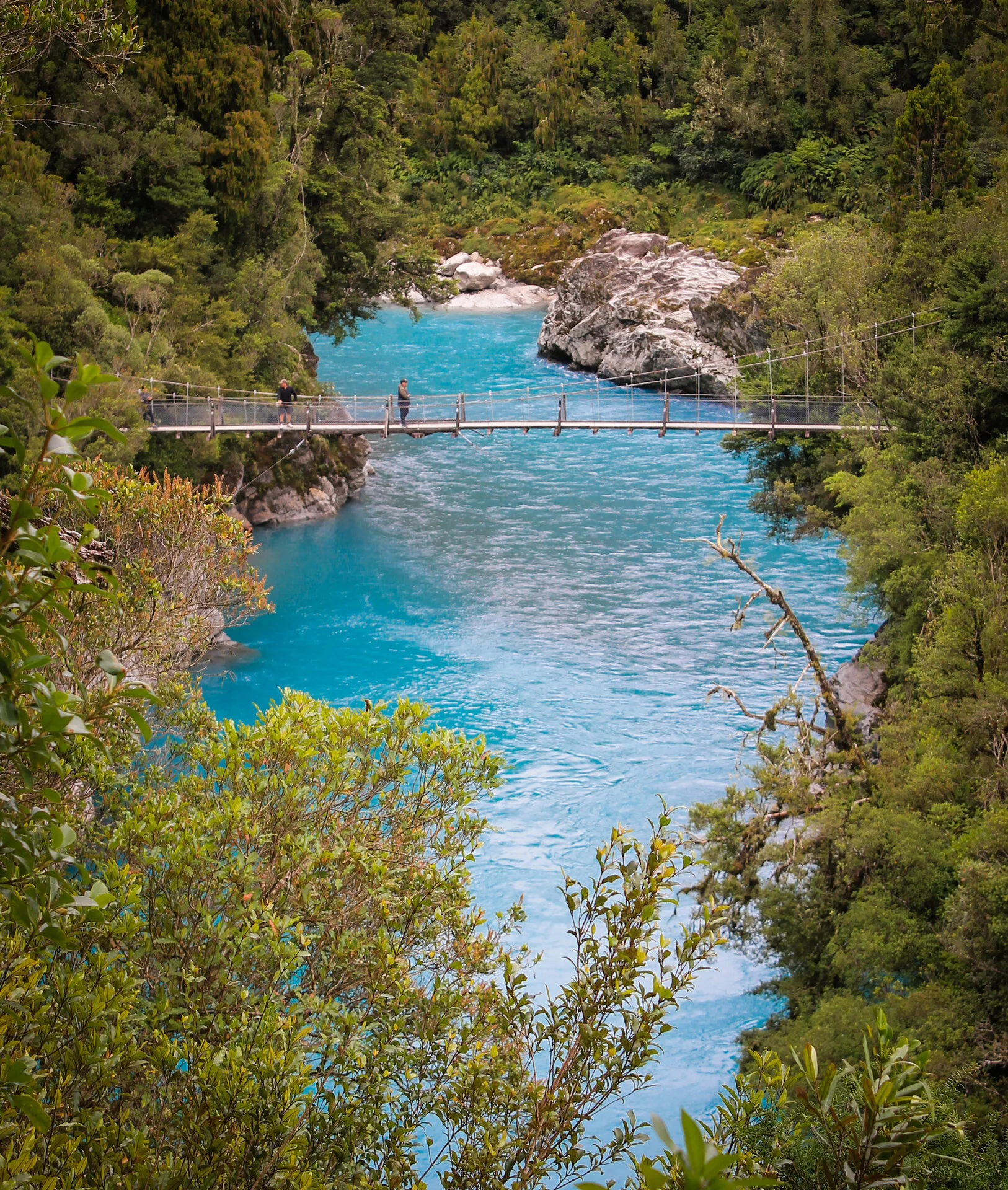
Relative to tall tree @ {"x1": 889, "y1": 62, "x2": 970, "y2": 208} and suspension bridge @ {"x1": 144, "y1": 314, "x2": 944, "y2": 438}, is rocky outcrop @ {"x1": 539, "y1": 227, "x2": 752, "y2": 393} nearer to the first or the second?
tall tree @ {"x1": 889, "y1": 62, "x2": 970, "y2": 208}

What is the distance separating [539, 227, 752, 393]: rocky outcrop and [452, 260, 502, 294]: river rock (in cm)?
754

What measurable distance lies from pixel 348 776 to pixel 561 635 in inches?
468

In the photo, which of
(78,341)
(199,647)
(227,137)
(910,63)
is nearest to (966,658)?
(199,647)

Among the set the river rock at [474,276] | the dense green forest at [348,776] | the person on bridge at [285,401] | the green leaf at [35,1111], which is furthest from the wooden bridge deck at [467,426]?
the river rock at [474,276]

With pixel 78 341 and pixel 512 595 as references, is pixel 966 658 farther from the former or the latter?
pixel 78 341

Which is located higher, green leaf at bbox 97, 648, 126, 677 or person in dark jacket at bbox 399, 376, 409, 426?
person in dark jacket at bbox 399, 376, 409, 426

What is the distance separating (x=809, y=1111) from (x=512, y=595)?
15932 mm

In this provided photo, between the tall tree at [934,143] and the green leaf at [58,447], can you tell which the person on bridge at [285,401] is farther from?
the green leaf at [58,447]

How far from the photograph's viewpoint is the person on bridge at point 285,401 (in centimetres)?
1739

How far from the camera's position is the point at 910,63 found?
39.6 metres

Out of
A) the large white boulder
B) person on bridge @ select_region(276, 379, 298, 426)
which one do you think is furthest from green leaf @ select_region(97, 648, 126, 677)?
the large white boulder

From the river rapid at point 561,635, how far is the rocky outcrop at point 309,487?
37cm

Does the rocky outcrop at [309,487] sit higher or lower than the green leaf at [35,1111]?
lower

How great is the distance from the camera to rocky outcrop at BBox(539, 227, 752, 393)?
2941cm
